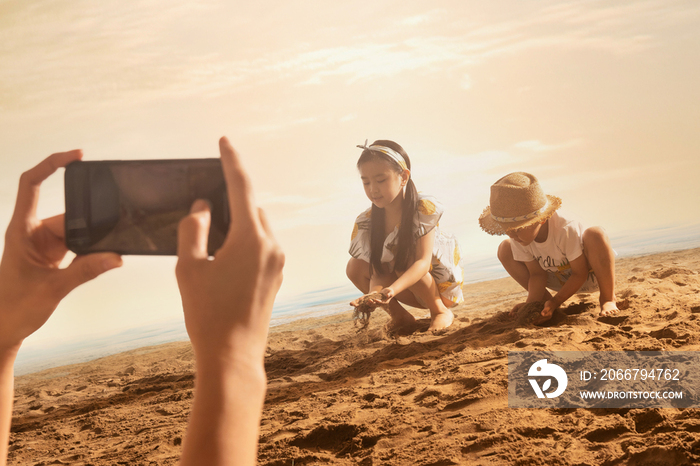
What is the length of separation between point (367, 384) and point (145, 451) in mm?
1259

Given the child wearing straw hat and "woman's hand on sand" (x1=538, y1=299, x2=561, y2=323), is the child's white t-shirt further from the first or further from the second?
"woman's hand on sand" (x1=538, y1=299, x2=561, y2=323)

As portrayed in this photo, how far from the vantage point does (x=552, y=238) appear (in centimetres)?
361

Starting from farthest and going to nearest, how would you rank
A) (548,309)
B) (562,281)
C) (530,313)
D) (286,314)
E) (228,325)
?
(286,314), (562,281), (530,313), (548,309), (228,325)

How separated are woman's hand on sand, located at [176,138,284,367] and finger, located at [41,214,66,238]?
1.45 ft

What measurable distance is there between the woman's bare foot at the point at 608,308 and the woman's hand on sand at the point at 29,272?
345 centimetres

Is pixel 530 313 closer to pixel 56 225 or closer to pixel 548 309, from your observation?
pixel 548 309

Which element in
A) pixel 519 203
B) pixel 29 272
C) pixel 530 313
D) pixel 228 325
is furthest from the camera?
pixel 530 313

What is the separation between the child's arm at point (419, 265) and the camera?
12.3 feet

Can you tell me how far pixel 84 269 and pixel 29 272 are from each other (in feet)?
0.31

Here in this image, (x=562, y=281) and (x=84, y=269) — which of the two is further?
(x=562, y=281)

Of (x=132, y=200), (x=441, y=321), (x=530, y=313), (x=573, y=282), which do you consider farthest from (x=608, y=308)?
(x=132, y=200)

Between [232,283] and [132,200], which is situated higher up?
[132,200]

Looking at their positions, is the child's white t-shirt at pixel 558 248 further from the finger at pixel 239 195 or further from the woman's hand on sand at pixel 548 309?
the finger at pixel 239 195

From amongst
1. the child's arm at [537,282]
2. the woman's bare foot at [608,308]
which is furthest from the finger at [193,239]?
the child's arm at [537,282]
